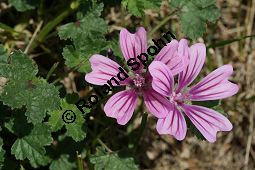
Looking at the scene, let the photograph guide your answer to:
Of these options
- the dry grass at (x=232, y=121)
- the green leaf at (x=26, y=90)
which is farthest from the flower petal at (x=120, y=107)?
the dry grass at (x=232, y=121)

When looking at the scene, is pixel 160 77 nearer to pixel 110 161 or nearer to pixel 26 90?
pixel 26 90

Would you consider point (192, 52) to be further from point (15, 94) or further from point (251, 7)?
point (251, 7)

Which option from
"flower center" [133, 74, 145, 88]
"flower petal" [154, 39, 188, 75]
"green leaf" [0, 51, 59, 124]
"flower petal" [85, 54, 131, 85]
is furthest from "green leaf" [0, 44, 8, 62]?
"flower petal" [154, 39, 188, 75]

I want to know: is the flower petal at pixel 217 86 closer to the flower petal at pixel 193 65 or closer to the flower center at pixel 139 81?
the flower petal at pixel 193 65

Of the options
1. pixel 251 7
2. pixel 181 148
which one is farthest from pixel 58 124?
pixel 251 7

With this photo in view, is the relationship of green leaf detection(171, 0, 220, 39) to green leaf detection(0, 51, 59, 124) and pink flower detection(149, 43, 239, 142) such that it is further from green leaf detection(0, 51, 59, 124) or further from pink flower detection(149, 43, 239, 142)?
green leaf detection(0, 51, 59, 124)

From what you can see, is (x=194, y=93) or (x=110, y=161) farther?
(x=110, y=161)

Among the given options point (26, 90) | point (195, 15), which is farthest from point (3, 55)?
point (195, 15)

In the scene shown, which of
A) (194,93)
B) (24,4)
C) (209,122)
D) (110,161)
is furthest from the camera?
(24,4)
